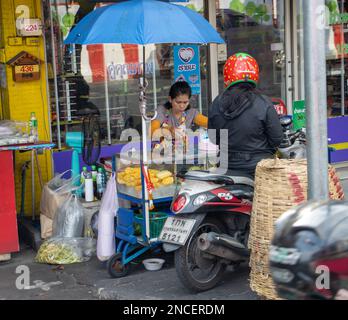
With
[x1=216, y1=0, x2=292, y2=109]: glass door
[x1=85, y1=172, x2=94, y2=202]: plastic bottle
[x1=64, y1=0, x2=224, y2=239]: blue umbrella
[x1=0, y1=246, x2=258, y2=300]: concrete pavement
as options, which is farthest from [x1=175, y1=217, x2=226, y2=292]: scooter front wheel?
[x1=216, y1=0, x2=292, y2=109]: glass door

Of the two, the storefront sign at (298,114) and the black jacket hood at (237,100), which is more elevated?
the black jacket hood at (237,100)

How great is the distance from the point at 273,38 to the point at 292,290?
7.47 metres

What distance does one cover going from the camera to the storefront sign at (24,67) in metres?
7.43

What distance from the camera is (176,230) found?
5289 millimetres

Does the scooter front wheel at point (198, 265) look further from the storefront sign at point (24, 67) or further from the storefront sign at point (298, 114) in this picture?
the storefront sign at point (298, 114)

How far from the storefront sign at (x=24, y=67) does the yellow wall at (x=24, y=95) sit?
5 cm

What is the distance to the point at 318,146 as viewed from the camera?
146 inches

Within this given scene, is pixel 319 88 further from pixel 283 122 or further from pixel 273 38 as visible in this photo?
pixel 273 38

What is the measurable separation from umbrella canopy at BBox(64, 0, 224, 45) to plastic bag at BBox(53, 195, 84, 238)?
1.67 metres

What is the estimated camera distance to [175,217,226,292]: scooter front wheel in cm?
530

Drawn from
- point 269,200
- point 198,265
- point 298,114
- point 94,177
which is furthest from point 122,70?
point 269,200

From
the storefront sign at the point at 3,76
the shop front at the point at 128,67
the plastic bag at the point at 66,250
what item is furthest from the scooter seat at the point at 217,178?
the storefront sign at the point at 3,76
